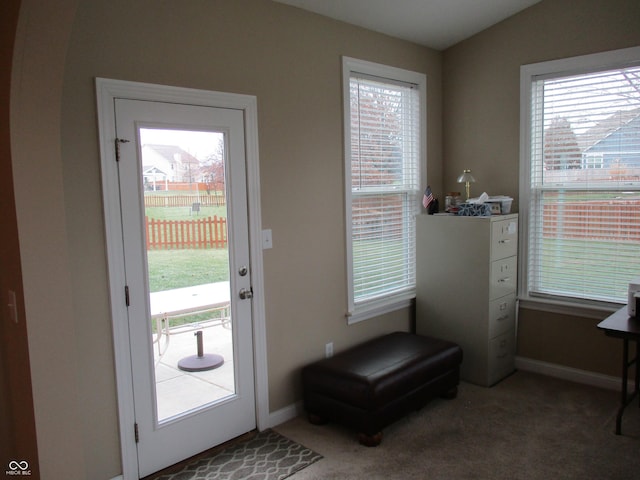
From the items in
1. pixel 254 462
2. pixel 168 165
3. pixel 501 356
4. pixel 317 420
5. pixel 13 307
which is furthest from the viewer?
pixel 501 356

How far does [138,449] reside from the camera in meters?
2.53

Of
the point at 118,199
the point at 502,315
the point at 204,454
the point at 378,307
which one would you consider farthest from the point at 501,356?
the point at 118,199

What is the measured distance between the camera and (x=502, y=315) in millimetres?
3693

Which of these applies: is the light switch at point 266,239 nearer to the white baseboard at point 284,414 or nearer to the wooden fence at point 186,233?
the wooden fence at point 186,233

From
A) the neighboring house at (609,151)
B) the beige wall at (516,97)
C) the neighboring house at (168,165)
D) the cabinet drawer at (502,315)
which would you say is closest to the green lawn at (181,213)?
the neighboring house at (168,165)

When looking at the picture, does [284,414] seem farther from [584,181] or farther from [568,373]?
[584,181]

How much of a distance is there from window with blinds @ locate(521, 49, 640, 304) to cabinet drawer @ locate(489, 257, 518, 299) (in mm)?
155

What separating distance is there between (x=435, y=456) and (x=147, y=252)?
192cm

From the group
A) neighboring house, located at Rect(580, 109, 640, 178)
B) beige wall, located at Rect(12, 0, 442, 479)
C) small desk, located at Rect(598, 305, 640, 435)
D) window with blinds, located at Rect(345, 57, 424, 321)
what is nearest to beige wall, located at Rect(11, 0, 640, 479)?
beige wall, located at Rect(12, 0, 442, 479)

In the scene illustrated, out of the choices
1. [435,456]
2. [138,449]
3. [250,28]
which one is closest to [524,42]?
[250,28]

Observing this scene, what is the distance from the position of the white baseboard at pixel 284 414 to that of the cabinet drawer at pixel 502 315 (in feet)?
Answer: 4.90

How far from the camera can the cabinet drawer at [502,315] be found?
11.8 feet

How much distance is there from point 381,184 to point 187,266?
1.71 m

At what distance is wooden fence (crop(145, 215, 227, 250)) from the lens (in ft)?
8.38
